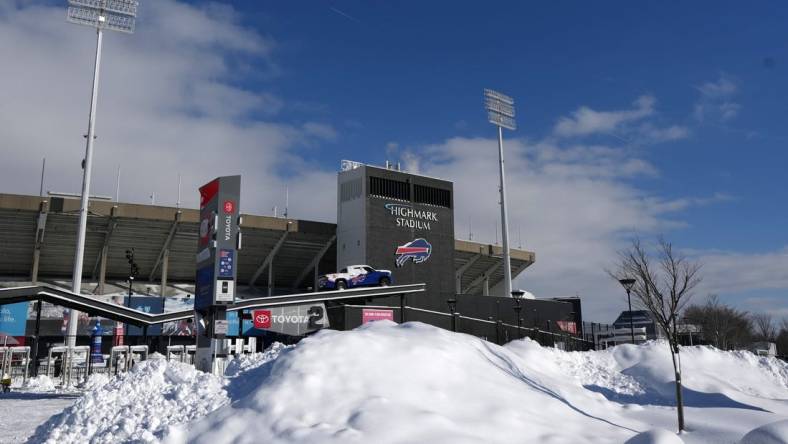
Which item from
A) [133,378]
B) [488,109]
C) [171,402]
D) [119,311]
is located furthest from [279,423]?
[488,109]

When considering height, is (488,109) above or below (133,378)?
above

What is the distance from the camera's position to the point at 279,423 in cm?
883

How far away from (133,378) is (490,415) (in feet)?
21.8

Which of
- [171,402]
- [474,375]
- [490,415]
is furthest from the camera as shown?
[474,375]

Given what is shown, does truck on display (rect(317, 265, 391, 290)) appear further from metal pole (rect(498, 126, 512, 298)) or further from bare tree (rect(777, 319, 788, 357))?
bare tree (rect(777, 319, 788, 357))

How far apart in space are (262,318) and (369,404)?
32.9m

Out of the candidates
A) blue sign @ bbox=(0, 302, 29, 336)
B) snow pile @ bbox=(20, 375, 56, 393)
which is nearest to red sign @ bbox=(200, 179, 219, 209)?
snow pile @ bbox=(20, 375, 56, 393)

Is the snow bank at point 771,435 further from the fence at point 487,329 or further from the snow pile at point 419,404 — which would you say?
the fence at point 487,329

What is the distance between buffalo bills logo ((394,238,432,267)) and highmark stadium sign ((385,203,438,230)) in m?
1.25

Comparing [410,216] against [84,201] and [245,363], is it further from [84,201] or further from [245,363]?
[245,363]

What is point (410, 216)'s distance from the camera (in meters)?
47.5

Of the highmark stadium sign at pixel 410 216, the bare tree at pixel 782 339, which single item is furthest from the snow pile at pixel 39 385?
the bare tree at pixel 782 339

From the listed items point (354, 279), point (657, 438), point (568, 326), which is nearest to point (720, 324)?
point (568, 326)

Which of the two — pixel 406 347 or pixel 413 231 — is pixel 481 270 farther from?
pixel 406 347
